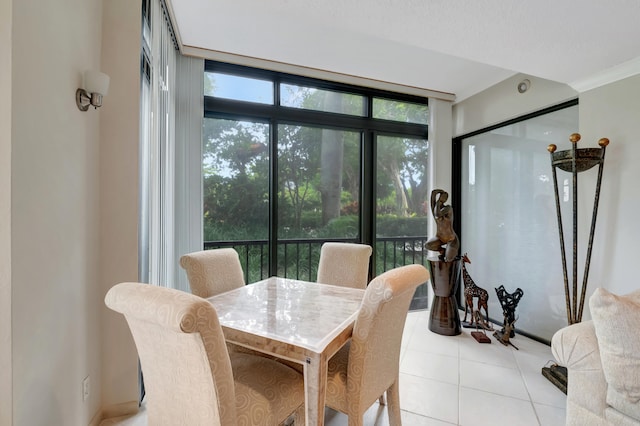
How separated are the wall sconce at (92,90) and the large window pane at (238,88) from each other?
1.48 metres

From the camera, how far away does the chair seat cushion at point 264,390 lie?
3.67 feet

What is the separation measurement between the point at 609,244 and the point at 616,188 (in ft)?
1.38

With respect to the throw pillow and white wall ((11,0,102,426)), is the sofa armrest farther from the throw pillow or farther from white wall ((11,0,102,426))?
white wall ((11,0,102,426))

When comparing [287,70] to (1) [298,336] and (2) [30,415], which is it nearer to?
(1) [298,336]

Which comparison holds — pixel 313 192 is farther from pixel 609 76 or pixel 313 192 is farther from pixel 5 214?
pixel 609 76

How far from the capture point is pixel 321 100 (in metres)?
3.20

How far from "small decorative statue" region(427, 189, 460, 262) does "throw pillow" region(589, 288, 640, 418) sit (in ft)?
5.10

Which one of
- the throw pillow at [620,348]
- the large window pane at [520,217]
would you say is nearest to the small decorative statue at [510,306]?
the large window pane at [520,217]

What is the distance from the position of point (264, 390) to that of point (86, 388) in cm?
104

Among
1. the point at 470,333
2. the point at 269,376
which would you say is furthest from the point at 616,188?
the point at 269,376

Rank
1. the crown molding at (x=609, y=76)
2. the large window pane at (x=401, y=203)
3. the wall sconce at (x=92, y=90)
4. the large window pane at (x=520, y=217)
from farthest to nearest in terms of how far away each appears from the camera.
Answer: the large window pane at (x=401, y=203) < the large window pane at (x=520, y=217) < the crown molding at (x=609, y=76) < the wall sconce at (x=92, y=90)

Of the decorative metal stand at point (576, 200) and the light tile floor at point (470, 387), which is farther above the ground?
the decorative metal stand at point (576, 200)

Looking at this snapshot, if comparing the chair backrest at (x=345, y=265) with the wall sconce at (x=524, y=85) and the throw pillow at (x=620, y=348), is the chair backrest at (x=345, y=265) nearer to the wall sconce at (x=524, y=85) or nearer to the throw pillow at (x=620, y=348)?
the throw pillow at (x=620, y=348)

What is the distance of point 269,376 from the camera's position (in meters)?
1.29
